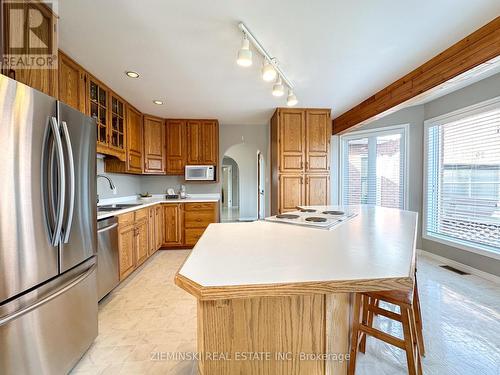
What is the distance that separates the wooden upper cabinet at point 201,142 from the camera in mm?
4273

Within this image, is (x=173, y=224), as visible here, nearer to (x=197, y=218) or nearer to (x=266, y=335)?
(x=197, y=218)

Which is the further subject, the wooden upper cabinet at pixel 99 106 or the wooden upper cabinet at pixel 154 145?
the wooden upper cabinet at pixel 154 145

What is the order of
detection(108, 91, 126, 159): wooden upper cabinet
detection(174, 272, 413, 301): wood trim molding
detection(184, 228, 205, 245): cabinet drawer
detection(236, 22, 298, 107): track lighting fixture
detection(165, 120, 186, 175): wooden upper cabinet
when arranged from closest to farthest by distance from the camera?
detection(174, 272, 413, 301): wood trim molding < detection(236, 22, 298, 107): track lighting fixture < detection(108, 91, 126, 159): wooden upper cabinet < detection(184, 228, 205, 245): cabinet drawer < detection(165, 120, 186, 175): wooden upper cabinet

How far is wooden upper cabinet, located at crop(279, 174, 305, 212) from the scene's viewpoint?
143 inches

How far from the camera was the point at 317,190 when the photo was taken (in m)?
3.69

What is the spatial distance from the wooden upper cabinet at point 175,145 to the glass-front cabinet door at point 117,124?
1.03m

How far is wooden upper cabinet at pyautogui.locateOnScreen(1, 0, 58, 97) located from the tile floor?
6.19 feet

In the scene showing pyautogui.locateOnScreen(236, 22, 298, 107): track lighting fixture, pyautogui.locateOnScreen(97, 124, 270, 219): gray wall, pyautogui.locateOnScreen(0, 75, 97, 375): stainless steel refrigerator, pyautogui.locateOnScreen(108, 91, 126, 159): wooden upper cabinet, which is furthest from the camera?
pyautogui.locateOnScreen(97, 124, 270, 219): gray wall

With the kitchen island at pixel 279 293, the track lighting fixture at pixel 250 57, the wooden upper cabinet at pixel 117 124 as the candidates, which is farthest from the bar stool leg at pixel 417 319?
the wooden upper cabinet at pixel 117 124

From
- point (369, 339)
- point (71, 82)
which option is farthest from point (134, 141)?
point (369, 339)

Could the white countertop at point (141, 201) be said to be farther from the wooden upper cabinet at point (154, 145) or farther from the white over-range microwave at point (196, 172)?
the wooden upper cabinet at point (154, 145)

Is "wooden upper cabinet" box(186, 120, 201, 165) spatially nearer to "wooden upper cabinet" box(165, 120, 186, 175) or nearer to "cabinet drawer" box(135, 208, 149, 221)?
"wooden upper cabinet" box(165, 120, 186, 175)

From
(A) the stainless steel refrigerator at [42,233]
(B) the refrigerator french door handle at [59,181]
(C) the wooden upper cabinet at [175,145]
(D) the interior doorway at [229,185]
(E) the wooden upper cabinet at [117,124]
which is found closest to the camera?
(A) the stainless steel refrigerator at [42,233]

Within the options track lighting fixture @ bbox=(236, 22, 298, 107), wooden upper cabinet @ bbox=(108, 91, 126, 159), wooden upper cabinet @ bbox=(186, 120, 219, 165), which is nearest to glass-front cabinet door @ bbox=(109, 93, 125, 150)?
wooden upper cabinet @ bbox=(108, 91, 126, 159)
